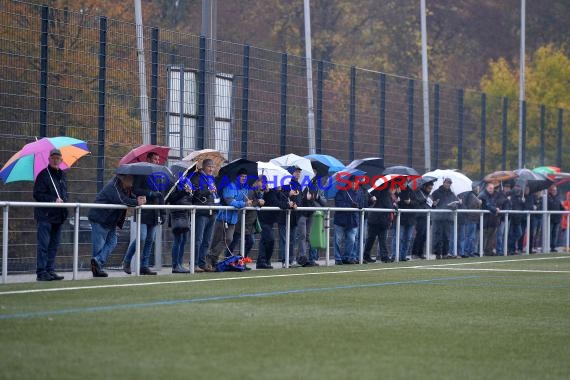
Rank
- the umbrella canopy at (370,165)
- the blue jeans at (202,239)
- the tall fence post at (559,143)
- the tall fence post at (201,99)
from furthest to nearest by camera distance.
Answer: the tall fence post at (559,143), the umbrella canopy at (370,165), the tall fence post at (201,99), the blue jeans at (202,239)

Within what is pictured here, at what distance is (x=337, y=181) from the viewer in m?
23.5

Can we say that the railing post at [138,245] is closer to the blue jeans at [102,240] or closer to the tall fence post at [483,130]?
the blue jeans at [102,240]

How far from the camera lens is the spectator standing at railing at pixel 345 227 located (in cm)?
2314

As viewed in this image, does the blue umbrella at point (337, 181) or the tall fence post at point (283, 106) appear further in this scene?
the tall fence post at point (283, 106)

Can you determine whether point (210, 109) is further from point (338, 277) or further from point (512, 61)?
point (512, 61)

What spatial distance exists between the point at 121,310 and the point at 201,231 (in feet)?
25.0

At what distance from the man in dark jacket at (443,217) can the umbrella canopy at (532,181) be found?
3.88 m

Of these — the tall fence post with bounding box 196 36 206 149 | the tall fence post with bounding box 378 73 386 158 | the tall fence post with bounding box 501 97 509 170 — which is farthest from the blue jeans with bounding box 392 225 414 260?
the tall fence post with bounding box 501 97 509 170

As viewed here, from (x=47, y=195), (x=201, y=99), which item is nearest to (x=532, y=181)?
(x=201, y=99)

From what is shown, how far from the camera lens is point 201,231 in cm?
1930

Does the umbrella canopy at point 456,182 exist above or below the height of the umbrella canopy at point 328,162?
below

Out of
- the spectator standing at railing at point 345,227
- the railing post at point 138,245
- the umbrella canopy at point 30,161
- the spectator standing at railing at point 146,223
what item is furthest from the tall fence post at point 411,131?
the umbrella canopy at point 30,161

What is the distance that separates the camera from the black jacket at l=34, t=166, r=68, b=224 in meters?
16.5

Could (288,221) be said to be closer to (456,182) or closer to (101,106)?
(101,106)
